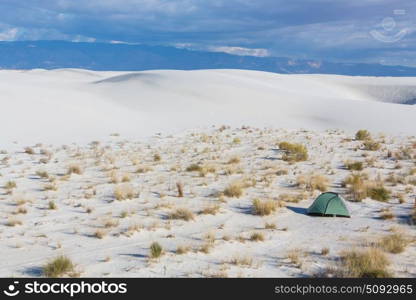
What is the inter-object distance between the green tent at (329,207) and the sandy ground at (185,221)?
0.56ft

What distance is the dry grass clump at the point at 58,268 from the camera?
6422mm

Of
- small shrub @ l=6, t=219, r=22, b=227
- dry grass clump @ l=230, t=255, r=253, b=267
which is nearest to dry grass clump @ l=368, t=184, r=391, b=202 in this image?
dry grass clump @ l=230, t=255, r=253, b=267

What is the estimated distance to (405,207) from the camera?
10.5 metres

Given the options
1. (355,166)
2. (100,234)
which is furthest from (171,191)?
(355,166)

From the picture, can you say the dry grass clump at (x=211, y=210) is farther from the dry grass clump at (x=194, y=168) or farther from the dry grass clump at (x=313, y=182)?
the dry grass clump at (x=194, y=168)

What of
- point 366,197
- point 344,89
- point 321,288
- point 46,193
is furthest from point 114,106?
point 344,89

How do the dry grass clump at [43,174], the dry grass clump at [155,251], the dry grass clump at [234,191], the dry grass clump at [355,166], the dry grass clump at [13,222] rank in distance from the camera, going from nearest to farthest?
the dry grass clump at [155,251] → the dry grass clump at [13,222] → the dry grass clump at [234,191] → the dry grass clump at [43,174] → the dry grass clump at [355,166]

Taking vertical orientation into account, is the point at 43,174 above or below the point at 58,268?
above

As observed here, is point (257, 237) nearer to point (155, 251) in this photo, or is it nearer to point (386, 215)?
point (155, 251)

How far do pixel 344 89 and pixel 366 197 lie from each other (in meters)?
83.0

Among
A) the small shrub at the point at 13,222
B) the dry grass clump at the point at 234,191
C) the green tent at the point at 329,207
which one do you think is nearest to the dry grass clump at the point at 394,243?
the green tent at the point at 329,207

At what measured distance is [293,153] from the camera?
18.0 metres

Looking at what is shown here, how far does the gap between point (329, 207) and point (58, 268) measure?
613cm

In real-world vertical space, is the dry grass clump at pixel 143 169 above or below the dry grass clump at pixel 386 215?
above
